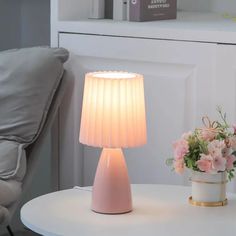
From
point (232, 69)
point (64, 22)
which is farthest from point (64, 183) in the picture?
point (232, 69)

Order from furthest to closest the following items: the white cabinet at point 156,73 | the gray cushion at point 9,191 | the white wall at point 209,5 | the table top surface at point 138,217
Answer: the white wall at point 209,5 < the white cabinet at point 156,73 < the gray cushion at point 9,191 < the table top surface at point 138,217

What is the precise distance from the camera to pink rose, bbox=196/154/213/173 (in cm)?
186

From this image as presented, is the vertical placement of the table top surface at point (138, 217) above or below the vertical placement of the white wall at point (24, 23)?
below

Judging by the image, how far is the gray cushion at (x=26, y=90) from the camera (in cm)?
241

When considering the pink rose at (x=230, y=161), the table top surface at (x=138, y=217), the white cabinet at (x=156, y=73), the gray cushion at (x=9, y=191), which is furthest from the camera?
the white cabinet at (x=156, y=73)

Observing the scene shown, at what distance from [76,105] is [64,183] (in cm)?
29

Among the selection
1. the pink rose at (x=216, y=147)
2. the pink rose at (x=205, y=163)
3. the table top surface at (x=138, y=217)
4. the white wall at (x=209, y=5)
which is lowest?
the table top surface at (x=138, y=217)

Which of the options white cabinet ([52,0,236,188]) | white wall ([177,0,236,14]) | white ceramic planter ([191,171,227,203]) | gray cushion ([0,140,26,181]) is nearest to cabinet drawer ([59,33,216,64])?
white cabinet ([52,0,236,188])

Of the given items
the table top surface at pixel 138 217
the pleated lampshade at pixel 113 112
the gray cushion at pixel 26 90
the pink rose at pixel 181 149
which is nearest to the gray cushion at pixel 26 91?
the gray cushion at pixel 26 90

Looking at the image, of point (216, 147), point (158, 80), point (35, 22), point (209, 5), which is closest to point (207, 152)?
point (216, 147)

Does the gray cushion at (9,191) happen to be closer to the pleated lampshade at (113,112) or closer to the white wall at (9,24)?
the pleated lampshade at (113,112)

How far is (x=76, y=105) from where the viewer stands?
261 centimetres

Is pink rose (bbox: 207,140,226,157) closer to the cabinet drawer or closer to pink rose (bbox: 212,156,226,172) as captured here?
pink rose (bbox: 212,156,226,172)

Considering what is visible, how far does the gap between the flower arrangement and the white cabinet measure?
0.41m
